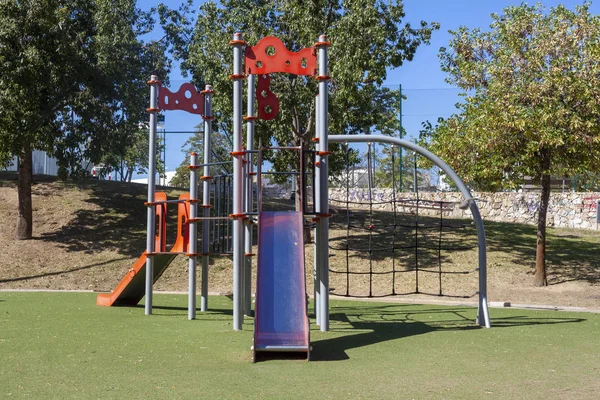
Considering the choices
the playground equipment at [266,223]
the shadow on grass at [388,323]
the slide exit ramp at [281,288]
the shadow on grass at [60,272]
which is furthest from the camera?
the shadow on grass at [60,272]

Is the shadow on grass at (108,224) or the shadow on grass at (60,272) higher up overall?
the shadow on grass at (108,224)

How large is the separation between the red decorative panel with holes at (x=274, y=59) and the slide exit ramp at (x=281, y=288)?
1.89 meters

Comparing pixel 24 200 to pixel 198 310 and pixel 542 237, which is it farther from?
pixel 542 237

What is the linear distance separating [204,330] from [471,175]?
794 cm

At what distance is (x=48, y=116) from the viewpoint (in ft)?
61.2

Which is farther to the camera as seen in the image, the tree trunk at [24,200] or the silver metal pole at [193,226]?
the tree trunk at [24,200]

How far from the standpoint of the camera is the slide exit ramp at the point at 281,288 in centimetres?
735

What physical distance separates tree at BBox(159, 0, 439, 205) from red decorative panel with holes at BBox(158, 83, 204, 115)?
18.0ft

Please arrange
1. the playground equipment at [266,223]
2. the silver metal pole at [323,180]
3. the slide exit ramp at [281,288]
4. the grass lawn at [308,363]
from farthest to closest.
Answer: the silver metal pole at [323,180] < the playground equipment at [266,223] < the slide exit ramp at [281,288] < the grass lawn at [308,363]

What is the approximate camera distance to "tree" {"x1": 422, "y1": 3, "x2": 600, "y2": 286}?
1405 cm

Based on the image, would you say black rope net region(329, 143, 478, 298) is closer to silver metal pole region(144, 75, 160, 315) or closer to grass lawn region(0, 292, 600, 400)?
grass lawn region(0, 292, 600, 400)

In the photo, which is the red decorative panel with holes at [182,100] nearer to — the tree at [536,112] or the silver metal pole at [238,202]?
the silver metal pole at [238,202]

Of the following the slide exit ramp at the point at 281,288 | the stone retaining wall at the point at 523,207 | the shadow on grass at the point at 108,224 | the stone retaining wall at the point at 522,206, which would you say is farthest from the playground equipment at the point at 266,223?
the stone retaining wall at the point at 523,207

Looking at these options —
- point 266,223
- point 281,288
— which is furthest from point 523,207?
point 281,288
